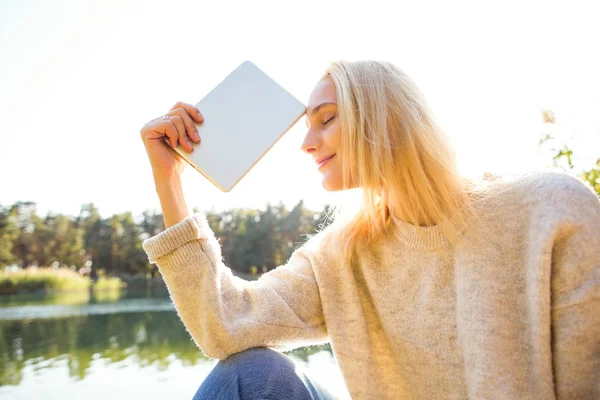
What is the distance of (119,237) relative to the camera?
24266mm

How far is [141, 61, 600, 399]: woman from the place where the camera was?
860 millimetres

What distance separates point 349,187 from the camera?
1.25m

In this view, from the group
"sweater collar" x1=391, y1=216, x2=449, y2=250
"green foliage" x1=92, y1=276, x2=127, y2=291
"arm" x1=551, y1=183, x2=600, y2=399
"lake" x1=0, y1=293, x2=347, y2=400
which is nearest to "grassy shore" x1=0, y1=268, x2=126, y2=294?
"green foliage" x1=92, y1=276, x2=127, y2=291

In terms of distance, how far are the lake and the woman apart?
1.78 m

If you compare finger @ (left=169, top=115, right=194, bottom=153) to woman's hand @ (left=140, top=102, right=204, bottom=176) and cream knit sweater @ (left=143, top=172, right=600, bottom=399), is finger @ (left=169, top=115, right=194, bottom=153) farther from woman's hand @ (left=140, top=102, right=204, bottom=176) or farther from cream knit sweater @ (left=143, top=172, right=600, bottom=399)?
cream knit sweater @ (left=143, top=172, right=600, bottom=399)

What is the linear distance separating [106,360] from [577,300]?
504cm

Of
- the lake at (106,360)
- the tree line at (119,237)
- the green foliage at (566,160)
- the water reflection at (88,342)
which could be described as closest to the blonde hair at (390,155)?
the green foliage at (566,160)

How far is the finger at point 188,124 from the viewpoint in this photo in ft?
3.90

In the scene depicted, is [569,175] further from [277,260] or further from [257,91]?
[277,260]

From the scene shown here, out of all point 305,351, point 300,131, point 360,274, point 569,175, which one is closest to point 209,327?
point 360,274

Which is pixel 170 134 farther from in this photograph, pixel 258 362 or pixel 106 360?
pixel 106 360

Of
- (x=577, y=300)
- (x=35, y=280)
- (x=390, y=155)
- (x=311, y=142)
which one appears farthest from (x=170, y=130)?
(x=35, y=280)

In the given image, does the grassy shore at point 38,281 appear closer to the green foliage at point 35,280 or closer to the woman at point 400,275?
the green foliage at point 35,280

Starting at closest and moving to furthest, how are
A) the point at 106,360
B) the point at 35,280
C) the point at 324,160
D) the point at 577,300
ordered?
the point at 577,300
the point at 324,160
the point at 106,360
the point at 35,280
